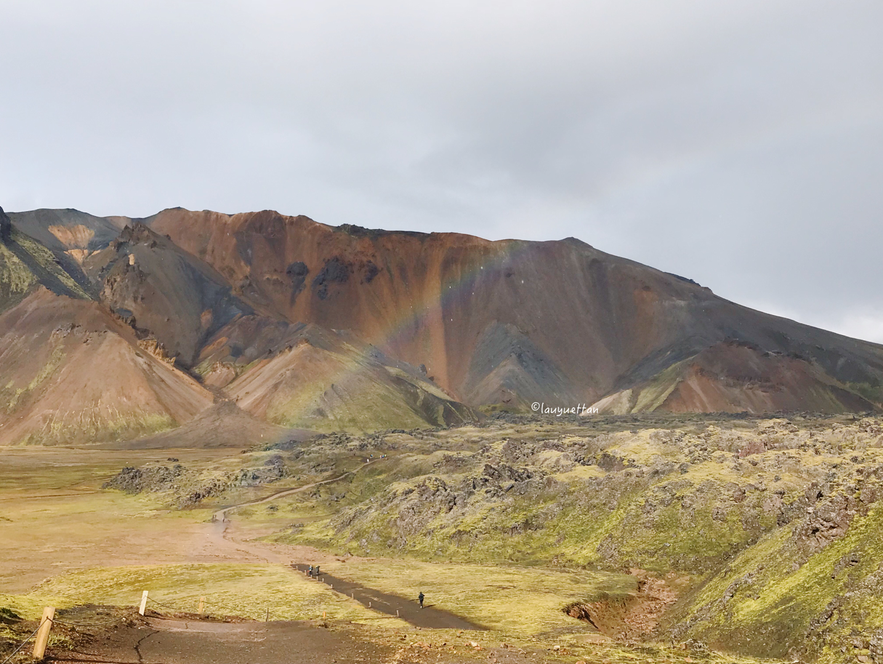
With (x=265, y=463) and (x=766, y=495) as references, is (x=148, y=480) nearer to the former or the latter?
(x=265, y=463)

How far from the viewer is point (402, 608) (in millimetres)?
58094

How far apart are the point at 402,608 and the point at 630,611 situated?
19.3 metres

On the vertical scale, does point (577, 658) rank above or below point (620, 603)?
above

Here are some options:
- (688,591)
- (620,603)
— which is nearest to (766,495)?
(688,591)

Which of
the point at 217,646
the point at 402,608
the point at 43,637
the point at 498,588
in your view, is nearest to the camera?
the point at 43,637

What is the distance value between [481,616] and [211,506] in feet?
365

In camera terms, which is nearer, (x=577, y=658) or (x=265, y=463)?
(x=577, y=658)

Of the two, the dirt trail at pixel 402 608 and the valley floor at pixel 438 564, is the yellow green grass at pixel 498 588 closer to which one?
the valley floor at pixel 438 564

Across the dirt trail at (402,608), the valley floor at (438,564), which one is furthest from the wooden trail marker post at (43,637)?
the dirt trail at (402,608)

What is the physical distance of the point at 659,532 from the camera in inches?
2985

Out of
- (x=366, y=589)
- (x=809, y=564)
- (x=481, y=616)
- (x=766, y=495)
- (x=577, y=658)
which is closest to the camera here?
(x=577, y=658)

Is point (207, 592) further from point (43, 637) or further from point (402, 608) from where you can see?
point (43, 637)

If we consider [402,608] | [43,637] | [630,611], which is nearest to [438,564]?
[402,608]

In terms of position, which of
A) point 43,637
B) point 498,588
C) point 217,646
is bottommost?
point 498,588
